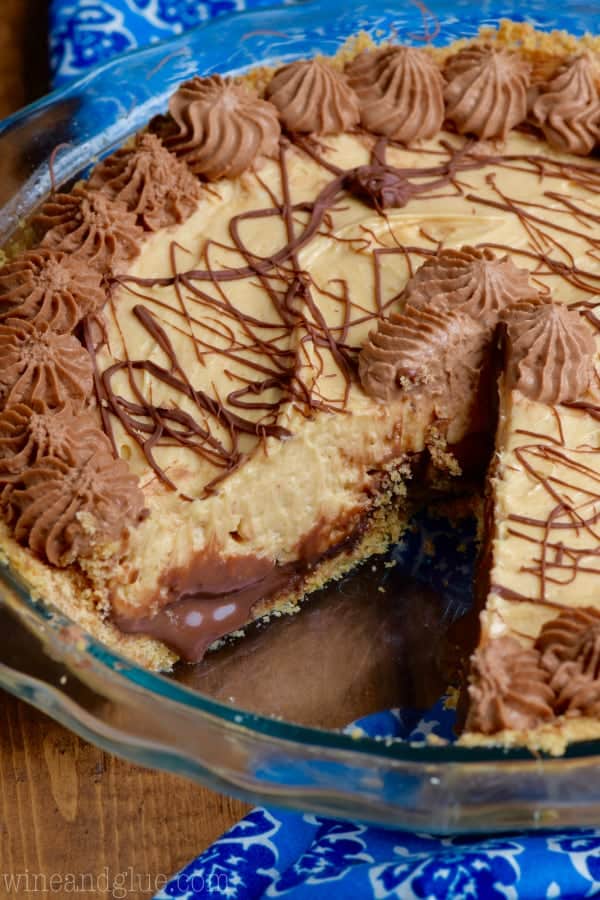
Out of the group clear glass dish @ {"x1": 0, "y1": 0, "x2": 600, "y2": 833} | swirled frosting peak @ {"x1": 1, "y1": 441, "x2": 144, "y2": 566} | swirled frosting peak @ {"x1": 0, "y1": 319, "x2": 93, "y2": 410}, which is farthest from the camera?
swirled frosting peak @ {"x1": 0, "y1": 319, "x2": 93, "y2": 410}

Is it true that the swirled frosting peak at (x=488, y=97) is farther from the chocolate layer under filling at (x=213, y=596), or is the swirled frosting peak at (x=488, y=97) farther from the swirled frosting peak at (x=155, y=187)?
the chocolate layer under filling at (x=213, y=596)

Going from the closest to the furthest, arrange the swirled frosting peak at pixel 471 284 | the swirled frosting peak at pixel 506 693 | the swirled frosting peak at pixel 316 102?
→ the swirled frosting peak at pixel 506 693, the swirled frosting peak at pixel 471 284, the swirled frosting peak at pixel 316 102

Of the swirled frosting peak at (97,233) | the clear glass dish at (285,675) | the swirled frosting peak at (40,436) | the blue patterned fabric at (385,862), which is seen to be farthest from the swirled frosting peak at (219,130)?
the blue patterned fabric at (385,862)

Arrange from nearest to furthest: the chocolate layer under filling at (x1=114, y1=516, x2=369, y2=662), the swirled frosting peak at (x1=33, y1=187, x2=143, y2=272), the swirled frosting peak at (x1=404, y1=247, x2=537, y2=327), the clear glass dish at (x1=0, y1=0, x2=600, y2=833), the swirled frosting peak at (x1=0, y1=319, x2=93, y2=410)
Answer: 1. the clear glass dish at (x1=0, y1=0, x2=600, y2=833)
2. the swirled frosting peak at (x1=0, y1=319, x2=93, y2=410)
3. the chocolate layer under filling at (x1=114, y1=516, x2=369, y2=662)
4. the swirled frosting peak at (x1=404, y1=247, x2=537, y2=327)
5. the swirled frosting peak at (x1=33, y1=187, x2=143, y2=272)

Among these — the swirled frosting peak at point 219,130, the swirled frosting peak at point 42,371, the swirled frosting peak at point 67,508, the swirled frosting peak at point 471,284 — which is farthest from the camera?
the swirled frosting peak at point 219,130

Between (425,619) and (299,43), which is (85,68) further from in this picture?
(425,619)

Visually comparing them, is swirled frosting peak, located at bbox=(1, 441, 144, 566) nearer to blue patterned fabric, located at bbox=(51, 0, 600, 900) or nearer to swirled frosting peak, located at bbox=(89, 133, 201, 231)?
blue patterned fabric, located at bbox=(51, 0, 600, 900)

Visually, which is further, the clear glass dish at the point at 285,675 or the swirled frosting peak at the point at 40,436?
the swirled frosting peak at the point at 40,436

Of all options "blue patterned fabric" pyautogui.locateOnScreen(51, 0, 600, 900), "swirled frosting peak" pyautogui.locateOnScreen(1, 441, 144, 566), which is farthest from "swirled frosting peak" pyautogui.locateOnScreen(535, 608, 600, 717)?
"swirled frosting peak" pyautogui.locateOnScreen(1, 441, 144, 566)
